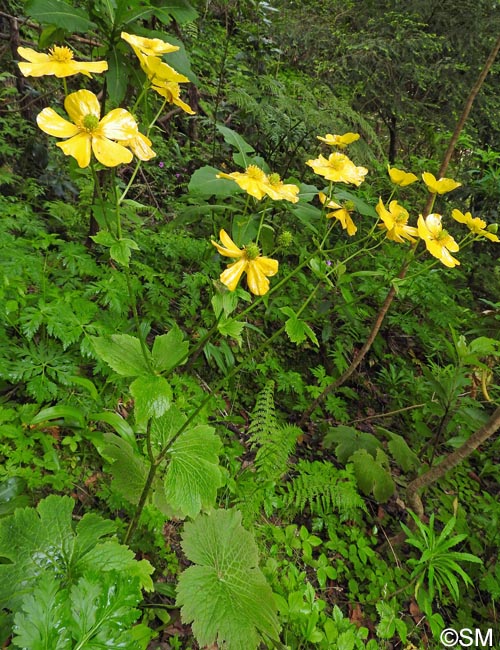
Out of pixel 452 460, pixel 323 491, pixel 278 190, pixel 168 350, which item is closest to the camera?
pixel 278 190

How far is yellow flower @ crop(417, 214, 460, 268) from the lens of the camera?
1253 millimetres

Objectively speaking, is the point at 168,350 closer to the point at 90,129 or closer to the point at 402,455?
the point at 90,129

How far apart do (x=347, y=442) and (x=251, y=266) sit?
1.70 m

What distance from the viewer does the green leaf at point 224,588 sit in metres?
1.24

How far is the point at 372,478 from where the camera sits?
2.23m

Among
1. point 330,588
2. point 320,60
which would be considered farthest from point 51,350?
point 320,60

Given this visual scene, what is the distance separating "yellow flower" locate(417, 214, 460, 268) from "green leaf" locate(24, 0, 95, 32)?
1538 millimetres

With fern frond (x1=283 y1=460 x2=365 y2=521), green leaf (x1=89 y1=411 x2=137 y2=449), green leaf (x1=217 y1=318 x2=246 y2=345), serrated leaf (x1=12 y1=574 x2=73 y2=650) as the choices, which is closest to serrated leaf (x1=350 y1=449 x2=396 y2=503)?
fern frond (x1=283 y1=460 x2=365 y2=521)

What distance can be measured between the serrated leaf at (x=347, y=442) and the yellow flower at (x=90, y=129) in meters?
2.02

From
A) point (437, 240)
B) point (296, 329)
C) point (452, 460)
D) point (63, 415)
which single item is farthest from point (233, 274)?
point (452, 460)

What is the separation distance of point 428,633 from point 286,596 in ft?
2.87

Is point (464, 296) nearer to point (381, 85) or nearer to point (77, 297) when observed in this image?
point (381, 85)

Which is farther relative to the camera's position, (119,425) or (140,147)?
(119,425)

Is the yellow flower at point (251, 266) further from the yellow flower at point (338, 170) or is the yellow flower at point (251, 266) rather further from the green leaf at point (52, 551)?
the green leaf at point (52, 551)
